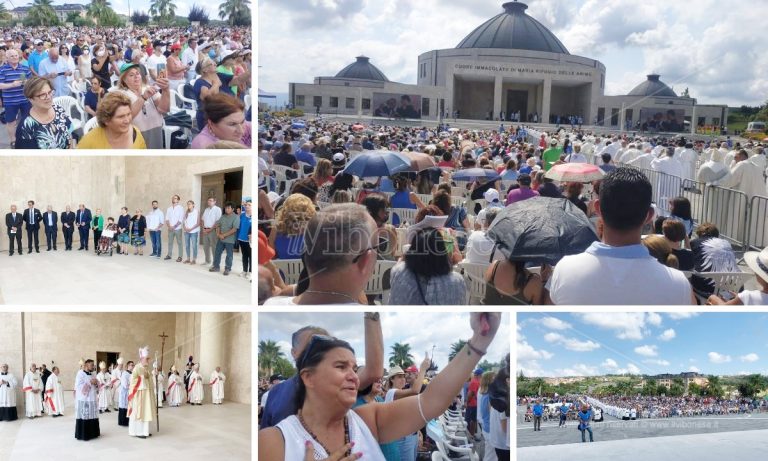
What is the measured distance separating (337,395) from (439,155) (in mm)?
1926

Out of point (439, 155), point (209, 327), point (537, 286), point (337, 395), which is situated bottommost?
point (337, 395)

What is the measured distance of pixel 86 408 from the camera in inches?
225

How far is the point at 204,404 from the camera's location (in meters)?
5.90

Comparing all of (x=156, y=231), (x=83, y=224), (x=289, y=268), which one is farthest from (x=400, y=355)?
(x=83, y=224)

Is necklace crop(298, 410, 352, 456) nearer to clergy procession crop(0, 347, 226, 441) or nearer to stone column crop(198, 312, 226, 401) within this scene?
stone column crop(198, 312, 226, 401)

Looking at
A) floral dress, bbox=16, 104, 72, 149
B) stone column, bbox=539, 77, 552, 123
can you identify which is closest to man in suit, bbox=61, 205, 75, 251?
floral dress, bbox=16, 104, 72, 149

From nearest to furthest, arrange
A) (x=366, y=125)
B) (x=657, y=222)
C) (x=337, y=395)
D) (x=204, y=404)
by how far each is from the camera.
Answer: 1. (x=337, y=395)
2. (x=657, y=222)
3. (x=366, y=125)
4. (x=204, y=404)

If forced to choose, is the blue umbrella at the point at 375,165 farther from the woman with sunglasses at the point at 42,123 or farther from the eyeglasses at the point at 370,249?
the woman with sunglasses at the point at 42,123

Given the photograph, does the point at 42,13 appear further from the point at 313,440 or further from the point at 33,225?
the point at 313,440

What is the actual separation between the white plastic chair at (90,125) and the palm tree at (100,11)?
745 mm

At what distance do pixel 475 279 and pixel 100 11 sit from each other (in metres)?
3.23

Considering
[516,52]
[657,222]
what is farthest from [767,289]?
[516,52]

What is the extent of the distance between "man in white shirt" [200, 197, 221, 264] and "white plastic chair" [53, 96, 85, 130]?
1.03 metres

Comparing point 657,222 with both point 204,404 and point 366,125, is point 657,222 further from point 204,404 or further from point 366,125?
point 204,404
